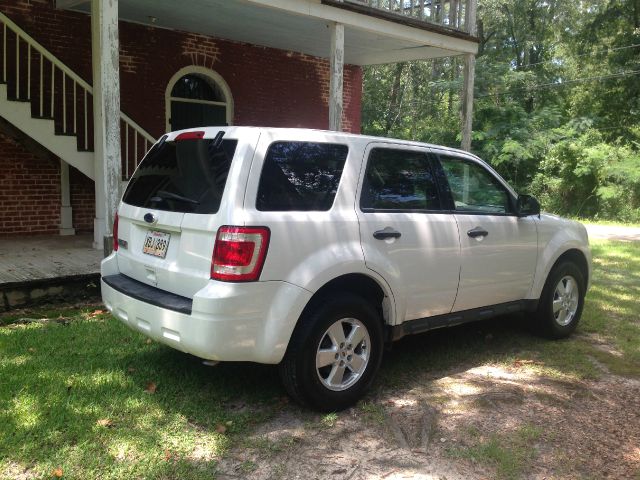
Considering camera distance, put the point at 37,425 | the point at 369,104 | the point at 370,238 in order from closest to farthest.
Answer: the point at 37,425
the point at 370,238
the point at 369,104

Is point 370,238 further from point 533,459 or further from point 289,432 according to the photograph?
point 533,459

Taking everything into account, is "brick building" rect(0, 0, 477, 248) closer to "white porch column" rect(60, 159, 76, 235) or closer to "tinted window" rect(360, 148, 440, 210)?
"white porch column" rect(60, 159, 76, 235)

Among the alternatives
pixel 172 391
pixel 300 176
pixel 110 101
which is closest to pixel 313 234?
pixel 300 176

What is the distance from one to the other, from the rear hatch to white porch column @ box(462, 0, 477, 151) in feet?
25.5

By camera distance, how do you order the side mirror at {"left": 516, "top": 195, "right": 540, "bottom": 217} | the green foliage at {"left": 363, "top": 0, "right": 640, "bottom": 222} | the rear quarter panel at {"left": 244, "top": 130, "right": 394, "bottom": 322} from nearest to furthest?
the rear quarter panel at {"left": 244, "top": 130, "right": 394, "bottom": 322}, the side mirror at {"left": 516, "top": 195, "right": 540, "bottom": 217}, the green foliage at {"left": 363, "top": 0, "right": 640, "bottom": 222}

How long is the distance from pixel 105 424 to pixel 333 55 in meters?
6.54

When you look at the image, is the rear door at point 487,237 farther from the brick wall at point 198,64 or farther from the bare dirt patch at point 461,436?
the brick wall at point 198,64

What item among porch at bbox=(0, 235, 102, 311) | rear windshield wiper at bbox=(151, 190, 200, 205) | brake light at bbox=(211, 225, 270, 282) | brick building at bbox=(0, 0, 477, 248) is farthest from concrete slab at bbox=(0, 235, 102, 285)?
brake light at bbox=(211, 225, 270, 282)

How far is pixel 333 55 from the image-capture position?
855 centimetres

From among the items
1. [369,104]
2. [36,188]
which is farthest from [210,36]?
[369,104]

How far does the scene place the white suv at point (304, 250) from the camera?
331 cm

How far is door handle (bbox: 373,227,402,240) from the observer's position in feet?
12.7

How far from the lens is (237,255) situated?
128 inches

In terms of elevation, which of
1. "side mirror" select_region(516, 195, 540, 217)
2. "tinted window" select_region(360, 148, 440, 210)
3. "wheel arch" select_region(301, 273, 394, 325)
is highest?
"tinted window" select_region(360, 148, 440, 210)
